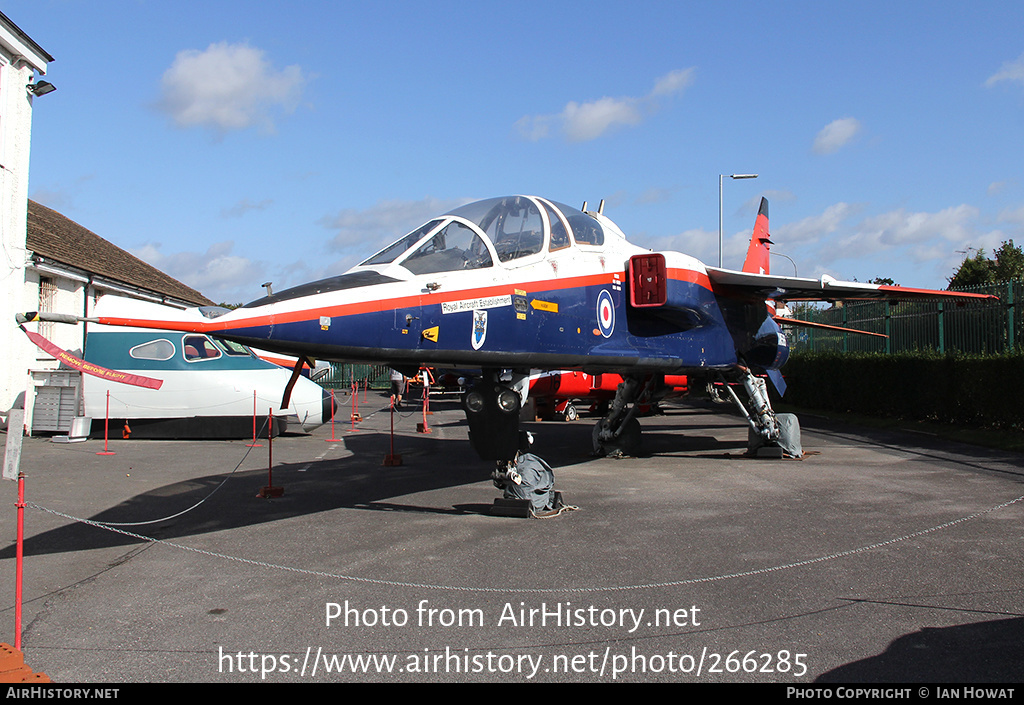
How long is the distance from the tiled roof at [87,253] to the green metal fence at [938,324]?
74.1 feet

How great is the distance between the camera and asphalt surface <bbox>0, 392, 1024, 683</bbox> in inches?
150

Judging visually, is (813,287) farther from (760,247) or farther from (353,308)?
(353,308)

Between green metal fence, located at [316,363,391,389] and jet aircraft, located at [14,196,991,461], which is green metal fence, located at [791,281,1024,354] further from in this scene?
green metal fence, located at [316,363,391,389]

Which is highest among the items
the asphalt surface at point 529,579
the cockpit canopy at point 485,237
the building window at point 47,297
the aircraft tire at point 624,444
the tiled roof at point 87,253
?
the tiled roof at point 87,253

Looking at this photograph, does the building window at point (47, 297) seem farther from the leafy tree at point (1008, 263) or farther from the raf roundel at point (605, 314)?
the leafy tree at point (1008, 263)

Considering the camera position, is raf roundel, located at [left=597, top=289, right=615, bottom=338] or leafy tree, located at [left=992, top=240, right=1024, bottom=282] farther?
leafy tree, located at [left=992, top=240, right=1024, bottom=282]

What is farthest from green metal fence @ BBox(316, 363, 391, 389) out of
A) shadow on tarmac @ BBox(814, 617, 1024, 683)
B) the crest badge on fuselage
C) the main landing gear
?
shadow on tarmac @ BBox(814, 617, 1024, 683)

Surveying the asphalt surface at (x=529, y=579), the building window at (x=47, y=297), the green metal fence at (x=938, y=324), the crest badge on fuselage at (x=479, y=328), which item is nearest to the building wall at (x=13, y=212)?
the building window at (x=47, y=297)

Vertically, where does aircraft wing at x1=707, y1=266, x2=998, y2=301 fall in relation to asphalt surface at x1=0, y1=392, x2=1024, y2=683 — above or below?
above

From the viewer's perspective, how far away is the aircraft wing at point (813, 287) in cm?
1070

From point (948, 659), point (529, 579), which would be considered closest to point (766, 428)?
point (529, 579)

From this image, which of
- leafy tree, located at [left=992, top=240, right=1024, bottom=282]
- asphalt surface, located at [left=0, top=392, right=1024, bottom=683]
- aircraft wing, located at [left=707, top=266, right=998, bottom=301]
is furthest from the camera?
leafy tree, located at [left=992, top=240, right=1024, bottom=282]

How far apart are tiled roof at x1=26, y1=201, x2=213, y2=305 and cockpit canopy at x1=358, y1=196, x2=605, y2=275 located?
17359 millimetres

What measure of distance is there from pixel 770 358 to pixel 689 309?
3.77 metres
